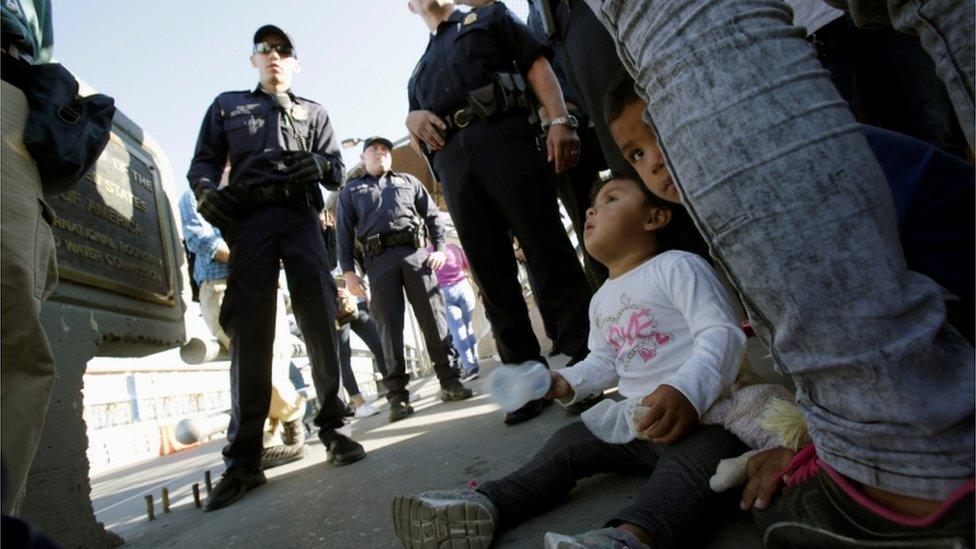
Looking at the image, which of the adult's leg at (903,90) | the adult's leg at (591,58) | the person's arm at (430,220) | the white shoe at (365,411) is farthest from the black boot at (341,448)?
the adult's leg at (903,90)

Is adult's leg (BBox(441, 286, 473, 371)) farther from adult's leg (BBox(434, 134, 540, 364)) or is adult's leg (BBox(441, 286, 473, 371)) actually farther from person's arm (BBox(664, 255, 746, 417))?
person's arm (BBox(664, 255, 746, 417))

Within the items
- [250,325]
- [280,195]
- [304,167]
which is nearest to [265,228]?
[280,195]

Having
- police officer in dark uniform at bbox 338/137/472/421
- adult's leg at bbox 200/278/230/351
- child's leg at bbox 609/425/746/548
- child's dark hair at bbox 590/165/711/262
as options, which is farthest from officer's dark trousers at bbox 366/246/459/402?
child's leg at bbox 609/425/746/548

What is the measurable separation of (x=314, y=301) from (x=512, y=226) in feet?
3.33

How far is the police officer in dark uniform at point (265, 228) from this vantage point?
222cm

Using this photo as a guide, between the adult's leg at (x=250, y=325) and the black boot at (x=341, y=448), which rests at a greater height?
the adult's leg at (x=250, y=325)

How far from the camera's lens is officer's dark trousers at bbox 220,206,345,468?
7.23 ft

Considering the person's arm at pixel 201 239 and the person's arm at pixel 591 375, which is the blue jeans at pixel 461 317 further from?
the person's arm at pixel 591 375

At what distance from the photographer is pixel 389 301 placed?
12.7 feet

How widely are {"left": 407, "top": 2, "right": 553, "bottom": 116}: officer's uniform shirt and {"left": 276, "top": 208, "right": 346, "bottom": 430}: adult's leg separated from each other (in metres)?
0.85

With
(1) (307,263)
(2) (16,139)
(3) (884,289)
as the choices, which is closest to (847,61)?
(3) (884,289)

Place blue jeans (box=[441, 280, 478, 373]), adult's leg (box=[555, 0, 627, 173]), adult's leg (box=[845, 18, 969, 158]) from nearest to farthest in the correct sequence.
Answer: adult's leg (box=[845, 18, 969, 158])
adult's leg (box=[555, 0, 627, 173])
blue jeans (box=[441, 280, 478, 373])

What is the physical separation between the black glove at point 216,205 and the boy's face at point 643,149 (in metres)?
1.84

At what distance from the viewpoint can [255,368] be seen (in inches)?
88.4
